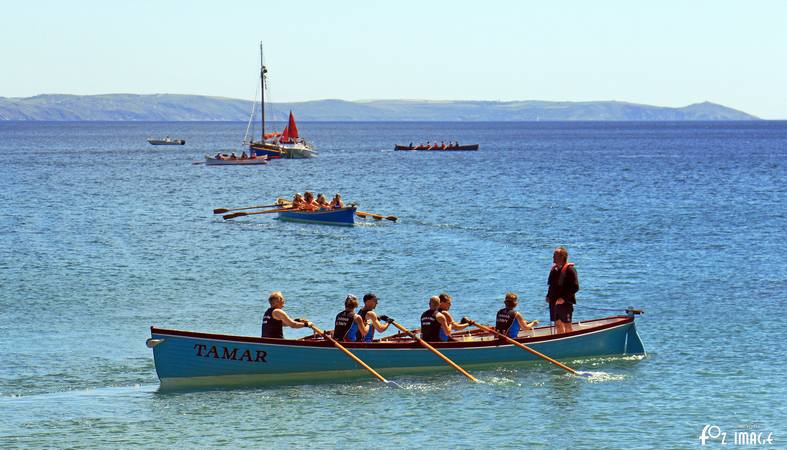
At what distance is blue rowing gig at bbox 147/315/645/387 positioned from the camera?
921 inches

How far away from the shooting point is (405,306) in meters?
33.9

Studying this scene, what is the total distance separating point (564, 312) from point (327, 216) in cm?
3213

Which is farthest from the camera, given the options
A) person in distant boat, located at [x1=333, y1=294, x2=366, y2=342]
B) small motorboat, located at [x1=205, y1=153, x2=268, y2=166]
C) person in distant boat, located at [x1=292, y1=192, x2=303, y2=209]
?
small motorboat, located at [x1=205, y1=153, x2=268, y2=166]

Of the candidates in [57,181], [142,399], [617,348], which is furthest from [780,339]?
[57,181]

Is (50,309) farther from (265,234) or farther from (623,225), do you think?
(623,225)

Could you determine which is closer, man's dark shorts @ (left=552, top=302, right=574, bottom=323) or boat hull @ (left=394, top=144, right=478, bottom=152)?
man's dark shorts @ (left=552, top=302, right=574, bottom=323)

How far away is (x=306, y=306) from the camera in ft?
111

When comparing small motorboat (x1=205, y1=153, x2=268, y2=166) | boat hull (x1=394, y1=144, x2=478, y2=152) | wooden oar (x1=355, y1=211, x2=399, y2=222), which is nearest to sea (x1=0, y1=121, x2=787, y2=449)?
wooden oar (x1=355, y1=211, x2=399, y2=222)

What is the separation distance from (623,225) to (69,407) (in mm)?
41049

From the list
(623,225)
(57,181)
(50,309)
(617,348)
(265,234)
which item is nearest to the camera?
(617,348)

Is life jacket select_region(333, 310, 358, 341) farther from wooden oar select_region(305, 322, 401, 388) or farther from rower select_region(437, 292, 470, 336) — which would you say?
rower select_region(437, 292, 470, 336)

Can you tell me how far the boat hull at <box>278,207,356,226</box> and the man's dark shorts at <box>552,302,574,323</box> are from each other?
30.8 metres

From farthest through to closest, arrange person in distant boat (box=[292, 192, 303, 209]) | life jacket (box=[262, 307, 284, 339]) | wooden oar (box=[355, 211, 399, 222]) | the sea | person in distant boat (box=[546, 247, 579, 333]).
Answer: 1. wooden oar (box=[355, 211, 399, 222])
2. person in distant boat (box=[292, 192, 303, 209])
3. person in distant boat (box=[546, 247, 579, 333])
4. life jacket (box=[262, 307, 284, 339])
5. the sea

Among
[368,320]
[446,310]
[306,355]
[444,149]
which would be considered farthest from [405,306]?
[444,149]
